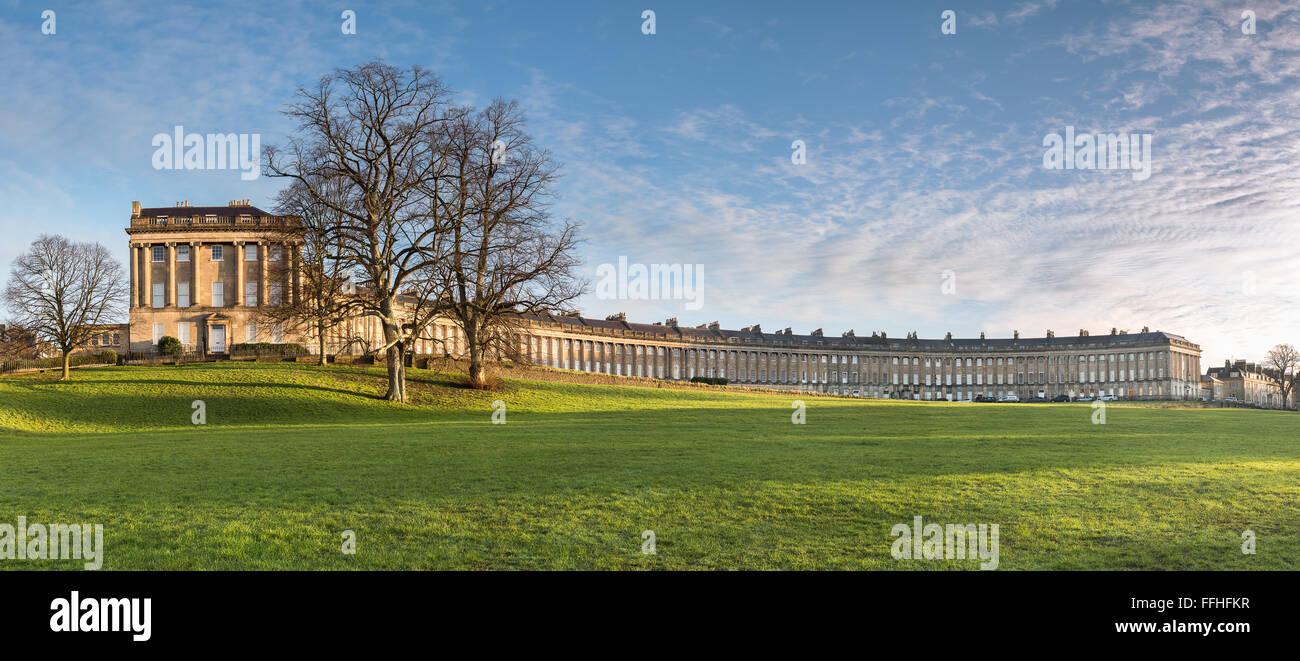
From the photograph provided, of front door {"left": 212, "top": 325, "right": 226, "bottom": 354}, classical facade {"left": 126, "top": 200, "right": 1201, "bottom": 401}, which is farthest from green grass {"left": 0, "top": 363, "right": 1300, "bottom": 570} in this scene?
classical facade {"left": 126, "top": 200, "right": 1201, "bottom": 401}

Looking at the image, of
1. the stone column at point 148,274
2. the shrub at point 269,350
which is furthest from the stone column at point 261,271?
the stone column at point 148,274

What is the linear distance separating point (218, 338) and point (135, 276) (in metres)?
9.26

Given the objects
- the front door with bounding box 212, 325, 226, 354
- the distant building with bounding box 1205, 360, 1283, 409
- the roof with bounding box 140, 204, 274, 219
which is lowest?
the distant building with bounding box 1205, 360, 1283, 409

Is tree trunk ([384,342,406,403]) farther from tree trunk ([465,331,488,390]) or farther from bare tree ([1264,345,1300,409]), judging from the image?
bare tree ([1264,345,1300,409])

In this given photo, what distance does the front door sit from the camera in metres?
69.9

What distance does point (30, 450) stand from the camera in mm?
24844

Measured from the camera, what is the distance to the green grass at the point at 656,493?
32.4 ft

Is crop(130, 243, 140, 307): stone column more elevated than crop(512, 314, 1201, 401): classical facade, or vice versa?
crop(130, 243, 140, 307): stone column

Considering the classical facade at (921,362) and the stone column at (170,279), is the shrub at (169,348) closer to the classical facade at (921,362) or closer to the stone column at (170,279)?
the stone column at (170,279)

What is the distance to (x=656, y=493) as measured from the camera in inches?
540

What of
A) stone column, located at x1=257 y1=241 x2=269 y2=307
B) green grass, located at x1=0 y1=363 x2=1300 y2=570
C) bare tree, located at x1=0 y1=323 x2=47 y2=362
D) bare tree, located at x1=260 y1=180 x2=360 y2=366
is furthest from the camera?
stone column, located at x1=257 y1=241 x2=269 y2=307
